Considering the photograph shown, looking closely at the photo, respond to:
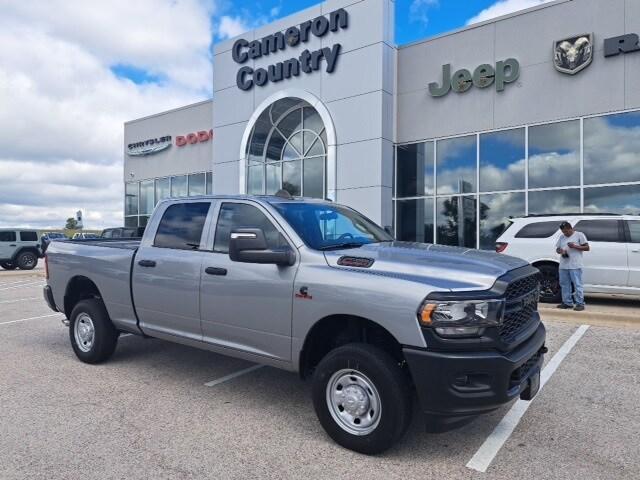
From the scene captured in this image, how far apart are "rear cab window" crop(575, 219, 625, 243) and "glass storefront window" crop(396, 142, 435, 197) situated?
6.77 metres

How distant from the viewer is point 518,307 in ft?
11.4

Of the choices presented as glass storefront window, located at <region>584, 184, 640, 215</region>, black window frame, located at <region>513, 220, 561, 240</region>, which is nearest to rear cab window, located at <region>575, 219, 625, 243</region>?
black window frame, located at <region>513, 220, 561, 240</region>

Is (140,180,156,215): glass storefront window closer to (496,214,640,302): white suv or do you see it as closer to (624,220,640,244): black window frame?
(496,214,640,302): white suv

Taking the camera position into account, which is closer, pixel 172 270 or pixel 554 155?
pixel 172 270

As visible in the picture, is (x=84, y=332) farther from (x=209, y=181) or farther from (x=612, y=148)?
Result: (x=209, y=181)

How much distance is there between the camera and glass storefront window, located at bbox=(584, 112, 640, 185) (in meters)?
12.8

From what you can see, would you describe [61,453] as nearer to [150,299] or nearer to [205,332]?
[205,332]

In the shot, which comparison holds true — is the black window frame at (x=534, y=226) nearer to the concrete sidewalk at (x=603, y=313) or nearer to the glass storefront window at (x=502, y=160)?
the concrete sidewalk at (x=603, y=313)

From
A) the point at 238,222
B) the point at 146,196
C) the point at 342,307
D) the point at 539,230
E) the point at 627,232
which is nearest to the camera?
the point at 342,307

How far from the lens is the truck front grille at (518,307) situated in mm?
3322

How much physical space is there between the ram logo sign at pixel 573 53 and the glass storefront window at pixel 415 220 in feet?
17.7

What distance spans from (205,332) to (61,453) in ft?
4.88

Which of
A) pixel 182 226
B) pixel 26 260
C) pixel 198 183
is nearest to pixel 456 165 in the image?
pixel 182 226

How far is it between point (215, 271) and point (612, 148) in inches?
502
